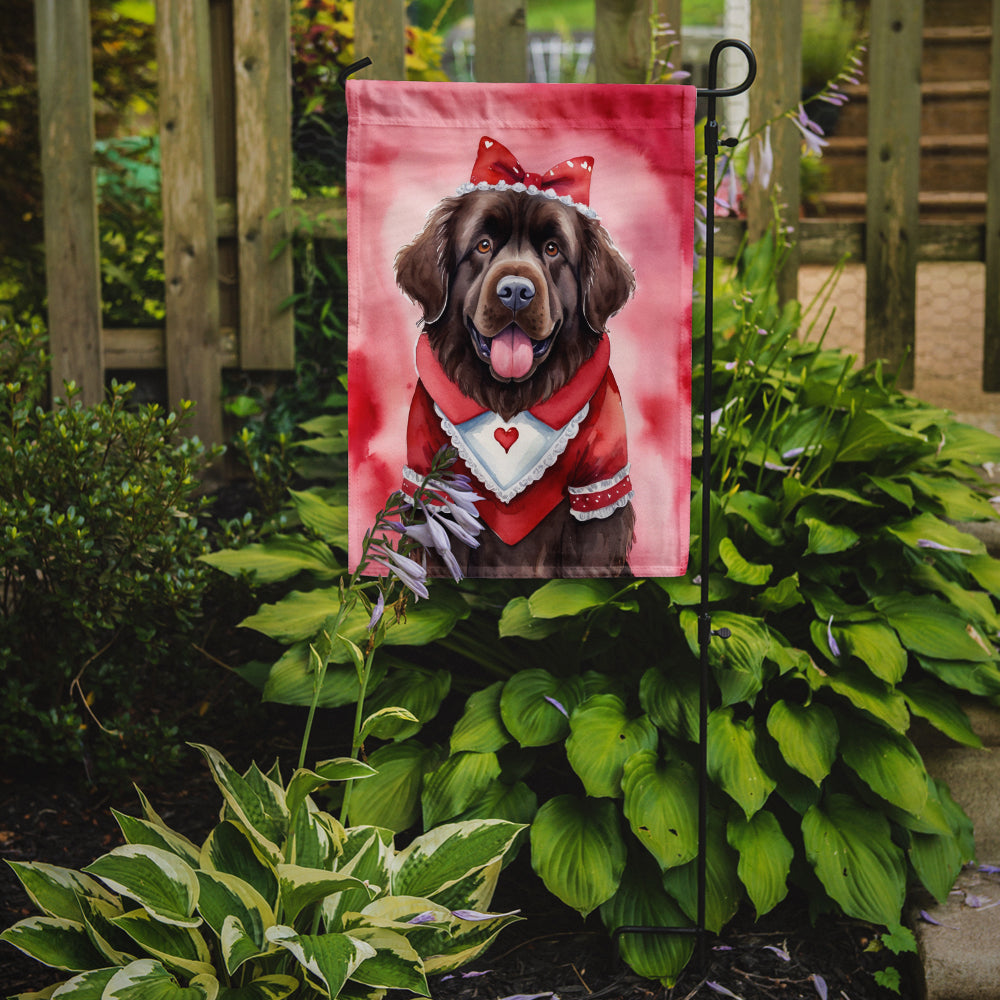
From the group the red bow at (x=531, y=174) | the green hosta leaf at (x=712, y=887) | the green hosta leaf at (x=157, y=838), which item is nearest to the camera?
the green hosta leaf at (x=157, y=838)

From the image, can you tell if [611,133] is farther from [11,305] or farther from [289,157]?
[11,305]

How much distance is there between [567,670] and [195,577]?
2.89 ft

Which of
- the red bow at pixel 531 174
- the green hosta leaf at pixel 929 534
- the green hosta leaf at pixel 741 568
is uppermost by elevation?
the red bow at pixel 531 174

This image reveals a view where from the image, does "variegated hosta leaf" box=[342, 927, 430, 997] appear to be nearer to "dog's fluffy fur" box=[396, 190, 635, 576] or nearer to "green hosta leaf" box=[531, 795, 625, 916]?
"green hosta leaf" box=[531, 795, 625, 916]

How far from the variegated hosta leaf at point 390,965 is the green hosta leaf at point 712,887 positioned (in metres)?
0.58

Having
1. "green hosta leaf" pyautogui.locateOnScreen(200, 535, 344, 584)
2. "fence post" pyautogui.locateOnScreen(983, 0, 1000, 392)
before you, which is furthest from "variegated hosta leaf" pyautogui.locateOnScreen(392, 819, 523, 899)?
"fence post" pyautogui.locateOnScreen(983, 0, 1000, 392)

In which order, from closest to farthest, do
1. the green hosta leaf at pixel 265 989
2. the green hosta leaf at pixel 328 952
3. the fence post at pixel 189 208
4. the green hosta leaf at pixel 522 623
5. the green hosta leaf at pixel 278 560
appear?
1. the green hosta leaf at pixel 328 952
2. the green hosta leaf at pixel 265 989
3. the green hosta leaf at pixel 522 623
4. the green hosta leaf at pixel 278 560
5. the fence post at pixel 189 208

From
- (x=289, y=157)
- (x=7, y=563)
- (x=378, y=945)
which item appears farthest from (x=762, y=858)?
(x=289, y=157)

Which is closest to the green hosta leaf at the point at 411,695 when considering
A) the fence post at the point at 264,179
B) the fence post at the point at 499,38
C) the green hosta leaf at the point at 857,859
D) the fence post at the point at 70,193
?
the green hosta leaf at the point at 857,859

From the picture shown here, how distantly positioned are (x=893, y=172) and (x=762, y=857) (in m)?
2.47

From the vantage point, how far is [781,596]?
6.75ft

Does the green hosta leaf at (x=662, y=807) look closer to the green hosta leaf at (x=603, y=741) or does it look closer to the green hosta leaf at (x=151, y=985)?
the green hosta leaf at (x=603, y=741)

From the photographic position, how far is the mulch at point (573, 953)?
1833 millimetres

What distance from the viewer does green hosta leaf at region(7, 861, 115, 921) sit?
5.10 feet
